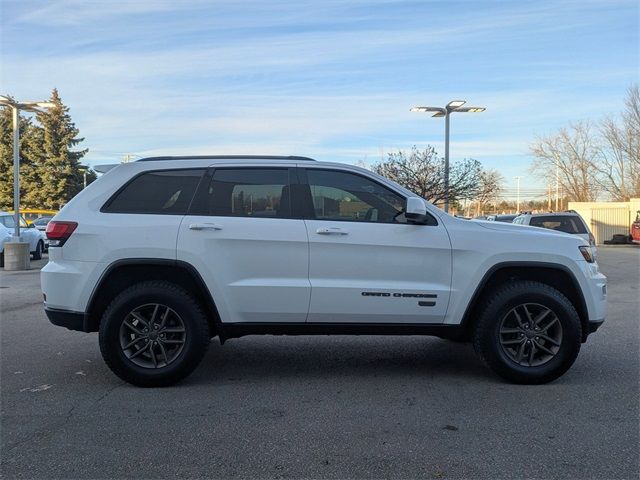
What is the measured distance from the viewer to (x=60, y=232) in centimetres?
508

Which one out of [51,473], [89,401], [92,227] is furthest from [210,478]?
[92,227]

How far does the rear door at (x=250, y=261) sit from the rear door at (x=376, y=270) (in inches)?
5.2

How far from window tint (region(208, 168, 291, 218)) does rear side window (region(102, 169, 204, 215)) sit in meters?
0.21

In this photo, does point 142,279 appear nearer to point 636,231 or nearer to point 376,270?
point 376,270

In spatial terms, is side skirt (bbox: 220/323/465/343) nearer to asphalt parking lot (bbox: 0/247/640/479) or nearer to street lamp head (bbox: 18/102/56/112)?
asphalt parking lot (bbox: 0/247/640/479)

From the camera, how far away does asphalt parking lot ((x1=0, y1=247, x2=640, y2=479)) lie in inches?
141

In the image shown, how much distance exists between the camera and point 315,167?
5.41 m

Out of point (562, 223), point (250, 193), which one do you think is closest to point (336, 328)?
point (250, 193)

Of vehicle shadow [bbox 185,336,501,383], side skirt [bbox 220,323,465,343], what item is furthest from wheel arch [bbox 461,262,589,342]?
vehicle shadow [bbox 185,336,501,383]

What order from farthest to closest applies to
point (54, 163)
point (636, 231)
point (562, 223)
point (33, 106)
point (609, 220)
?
point (54, 163) → point (609, 220) → point (636, 231) → point (33, 106) → point (562, 223)

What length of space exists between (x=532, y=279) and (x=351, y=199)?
6.08 ft

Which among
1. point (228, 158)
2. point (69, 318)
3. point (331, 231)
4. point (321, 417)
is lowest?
point (321, 417)

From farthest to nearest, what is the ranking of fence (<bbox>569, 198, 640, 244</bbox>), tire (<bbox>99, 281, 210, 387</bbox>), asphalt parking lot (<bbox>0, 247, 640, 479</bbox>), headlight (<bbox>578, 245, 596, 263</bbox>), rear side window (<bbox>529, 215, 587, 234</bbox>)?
fence (<bbox>569, 198, 640, 244</bbox>) → rear side window (<bbox>529, 215, 587, 234</bbox>) → headlight (<bbox>578, 245, 596, 263</bbox>) → tire (<bbox>99, 281, 210, 387</bbox>) → asphalt parking lot (<bbox>0, 247, 640, 479</bbox>)

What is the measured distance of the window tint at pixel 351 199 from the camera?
17.3 ft
